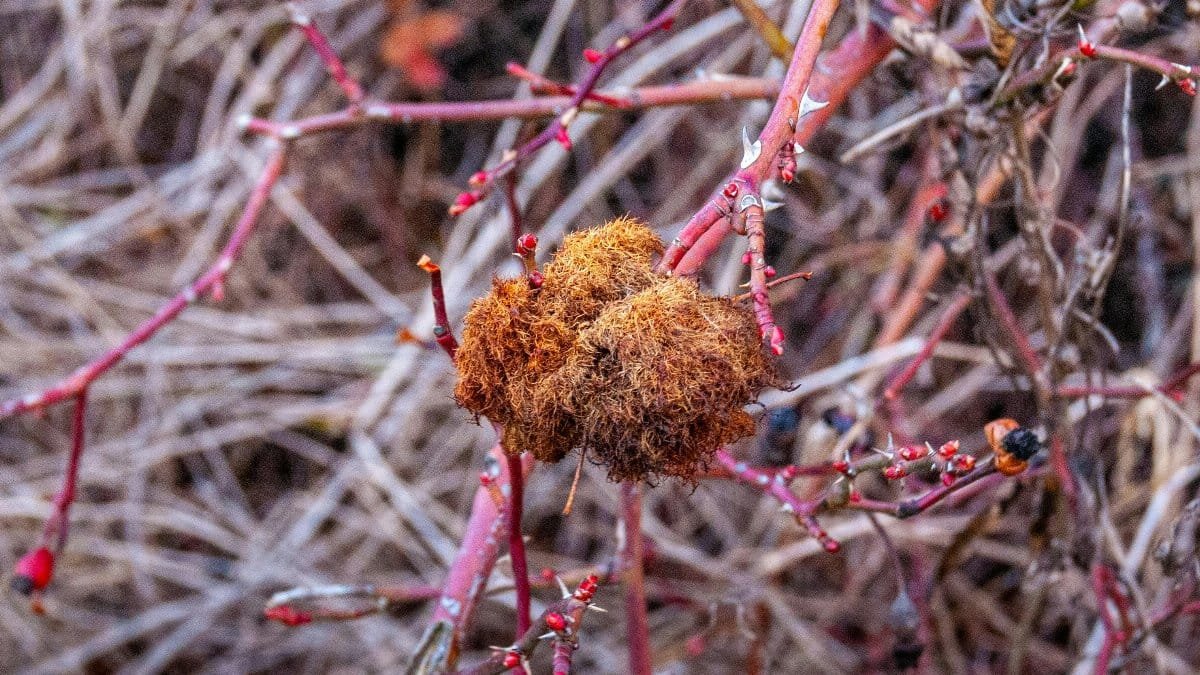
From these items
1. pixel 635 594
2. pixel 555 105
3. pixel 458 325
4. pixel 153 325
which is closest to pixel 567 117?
pixel 555 105

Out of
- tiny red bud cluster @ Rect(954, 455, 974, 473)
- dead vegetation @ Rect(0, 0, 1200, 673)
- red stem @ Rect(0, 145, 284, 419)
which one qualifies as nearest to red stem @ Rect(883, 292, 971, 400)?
dead vegetation @ Rect(0, 0, 1200, 673)

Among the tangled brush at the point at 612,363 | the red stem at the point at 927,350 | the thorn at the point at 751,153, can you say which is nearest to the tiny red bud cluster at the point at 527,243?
the tangled brush at the point at 612,363

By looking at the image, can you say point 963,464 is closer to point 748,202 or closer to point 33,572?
point 748,202

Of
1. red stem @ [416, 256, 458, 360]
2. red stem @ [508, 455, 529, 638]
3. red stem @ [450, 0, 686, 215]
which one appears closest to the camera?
red stem @ [416, 256, 458, 360]

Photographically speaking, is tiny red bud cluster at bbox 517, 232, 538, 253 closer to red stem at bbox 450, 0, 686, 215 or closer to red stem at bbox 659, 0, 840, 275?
red stem at bbox 659, 0, 840, 275

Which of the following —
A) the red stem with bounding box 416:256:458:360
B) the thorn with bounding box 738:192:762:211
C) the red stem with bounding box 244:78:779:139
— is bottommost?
the red stem with bounding box 416:256:458:360

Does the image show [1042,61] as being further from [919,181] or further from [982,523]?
[919,181]

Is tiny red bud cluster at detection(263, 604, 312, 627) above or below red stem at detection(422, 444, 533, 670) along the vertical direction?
below

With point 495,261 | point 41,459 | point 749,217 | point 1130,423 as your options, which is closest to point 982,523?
point 1130,423
